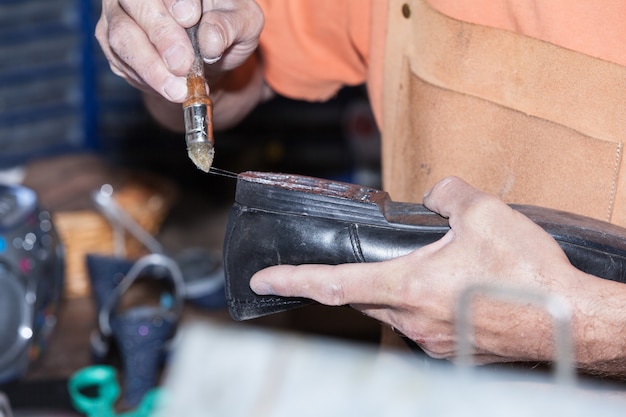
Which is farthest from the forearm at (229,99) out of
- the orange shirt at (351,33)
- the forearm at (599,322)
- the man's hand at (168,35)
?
the forearm at (599,322)

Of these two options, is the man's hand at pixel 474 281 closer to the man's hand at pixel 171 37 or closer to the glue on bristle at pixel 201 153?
the glue on bristle at pixel 201 153

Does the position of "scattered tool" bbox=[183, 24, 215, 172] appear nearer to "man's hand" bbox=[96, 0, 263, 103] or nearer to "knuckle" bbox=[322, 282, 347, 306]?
"man's hand" bbox=[96, 0, 263, 103]

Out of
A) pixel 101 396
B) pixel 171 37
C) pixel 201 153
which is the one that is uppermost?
pixel 171 37

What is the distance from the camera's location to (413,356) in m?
0.97

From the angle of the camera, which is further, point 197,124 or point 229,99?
point 229,99

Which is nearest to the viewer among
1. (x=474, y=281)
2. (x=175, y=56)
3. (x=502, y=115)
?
(x=474, y=281)

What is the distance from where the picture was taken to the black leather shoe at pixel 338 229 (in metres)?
0.90

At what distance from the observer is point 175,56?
96 cm

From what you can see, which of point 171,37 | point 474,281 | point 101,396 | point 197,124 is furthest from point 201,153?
point 101,396

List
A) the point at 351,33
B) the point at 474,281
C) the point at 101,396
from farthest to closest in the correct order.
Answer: the point at 101,396, the point at 351,33, the point at 474,281

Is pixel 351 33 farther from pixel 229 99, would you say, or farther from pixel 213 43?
pixel 213 43

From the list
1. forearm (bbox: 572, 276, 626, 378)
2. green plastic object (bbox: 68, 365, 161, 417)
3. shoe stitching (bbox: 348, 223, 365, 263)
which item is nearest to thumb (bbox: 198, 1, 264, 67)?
shoe stitching (bbox: 348, 223, 365, 263)

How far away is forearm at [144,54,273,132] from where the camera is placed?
1.26m

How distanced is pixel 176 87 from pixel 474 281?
0.39m
